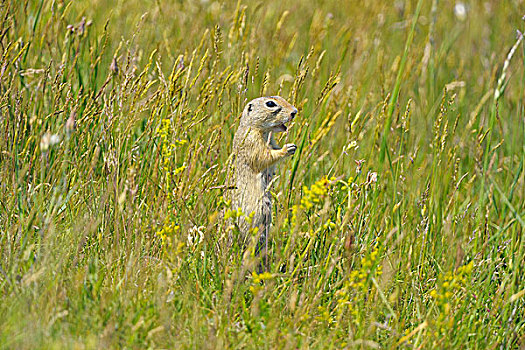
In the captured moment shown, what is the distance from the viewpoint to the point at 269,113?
9.91 ft

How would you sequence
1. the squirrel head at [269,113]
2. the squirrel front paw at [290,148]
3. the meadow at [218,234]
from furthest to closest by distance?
the squirrel head at [269,113], the squirrel front paw at [290,148], the meadow at [218,234]

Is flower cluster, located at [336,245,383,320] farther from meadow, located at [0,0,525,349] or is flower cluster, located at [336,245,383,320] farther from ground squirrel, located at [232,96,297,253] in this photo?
ground squirrel, located at [232,96,297,253]

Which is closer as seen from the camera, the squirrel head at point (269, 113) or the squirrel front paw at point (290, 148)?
the squirrel front paw at point (290, 148)

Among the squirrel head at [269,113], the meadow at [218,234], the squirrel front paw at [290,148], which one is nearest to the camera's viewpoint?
the meadow at [218,234]

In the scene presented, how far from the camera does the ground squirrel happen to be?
9.55 feet

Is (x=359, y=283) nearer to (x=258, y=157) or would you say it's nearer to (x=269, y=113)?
(x=258, y=157)

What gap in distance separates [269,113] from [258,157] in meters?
0.22

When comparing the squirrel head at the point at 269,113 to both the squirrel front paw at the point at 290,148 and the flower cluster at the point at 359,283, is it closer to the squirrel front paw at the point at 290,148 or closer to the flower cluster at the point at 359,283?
the squirrel front paw at the point at 290,148

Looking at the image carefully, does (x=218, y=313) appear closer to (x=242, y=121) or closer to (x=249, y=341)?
(x=249, y=341)

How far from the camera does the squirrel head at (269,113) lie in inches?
119

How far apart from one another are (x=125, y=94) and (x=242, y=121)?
1.86ft

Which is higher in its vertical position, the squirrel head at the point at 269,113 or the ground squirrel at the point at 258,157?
the squirrel head at the point at 269,113

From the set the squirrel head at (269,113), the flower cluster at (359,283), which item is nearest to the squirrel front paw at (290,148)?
the squirrel head at (269,113)

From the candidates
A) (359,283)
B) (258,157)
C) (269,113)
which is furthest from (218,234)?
(359,283)
